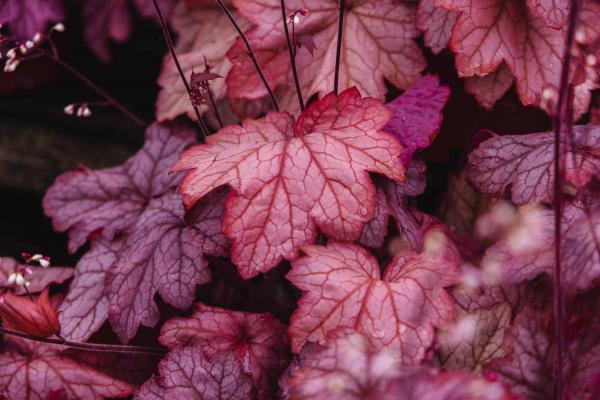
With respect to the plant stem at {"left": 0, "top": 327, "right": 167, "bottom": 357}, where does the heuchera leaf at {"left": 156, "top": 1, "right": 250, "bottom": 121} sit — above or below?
above

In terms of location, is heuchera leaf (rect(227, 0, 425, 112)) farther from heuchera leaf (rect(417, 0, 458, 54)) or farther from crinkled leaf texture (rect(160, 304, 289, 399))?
crinkled leaf texture (rect(160, 304, 289, 399))

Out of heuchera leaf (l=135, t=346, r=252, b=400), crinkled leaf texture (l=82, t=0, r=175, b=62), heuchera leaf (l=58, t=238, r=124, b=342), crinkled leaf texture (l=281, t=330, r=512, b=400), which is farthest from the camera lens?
crinkled leaf texture (l=82, t=0, r=175, b=62)

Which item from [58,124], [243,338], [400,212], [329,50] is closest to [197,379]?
[243,338]

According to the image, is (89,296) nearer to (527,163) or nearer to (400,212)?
(400,212)

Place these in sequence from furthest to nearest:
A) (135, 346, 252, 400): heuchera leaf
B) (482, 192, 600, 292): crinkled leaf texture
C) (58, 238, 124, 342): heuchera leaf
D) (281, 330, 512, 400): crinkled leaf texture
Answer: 1. (58, 238, 124, 342): heuchera leaf
2. (135, 346, 252, 400): heuchera leaf
3. (482, 192, 600, 292): crinkled leaf texture
4. (281, 330, 512, 400): crinkled leaf texture

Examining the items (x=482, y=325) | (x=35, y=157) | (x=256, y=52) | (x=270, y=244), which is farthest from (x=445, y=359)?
(x=35, y=157)

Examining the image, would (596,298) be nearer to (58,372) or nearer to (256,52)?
(256,52)

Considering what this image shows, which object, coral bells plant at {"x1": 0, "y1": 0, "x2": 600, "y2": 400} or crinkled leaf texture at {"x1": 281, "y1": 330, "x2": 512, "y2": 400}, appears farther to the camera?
coral bells plant at {"x1": 0, "y1": 0, "x2": 600, "y2": 400}

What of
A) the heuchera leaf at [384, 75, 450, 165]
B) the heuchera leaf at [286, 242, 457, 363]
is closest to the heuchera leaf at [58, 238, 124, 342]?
the heuchera leaf at [286, 242, 457, 363]
